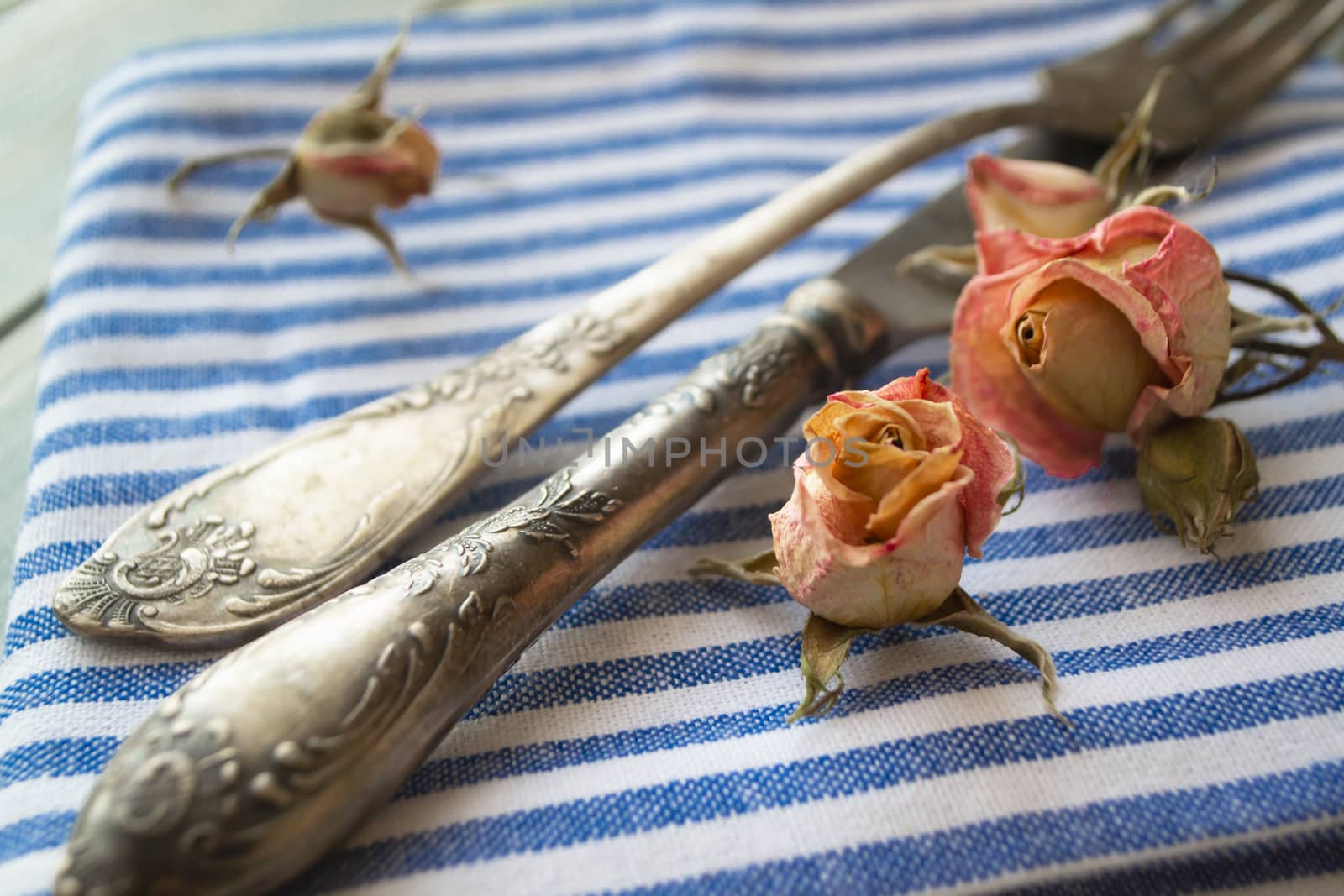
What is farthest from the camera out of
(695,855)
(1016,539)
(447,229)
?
(447,229)

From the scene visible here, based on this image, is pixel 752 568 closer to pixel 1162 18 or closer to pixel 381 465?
pixel 381 465

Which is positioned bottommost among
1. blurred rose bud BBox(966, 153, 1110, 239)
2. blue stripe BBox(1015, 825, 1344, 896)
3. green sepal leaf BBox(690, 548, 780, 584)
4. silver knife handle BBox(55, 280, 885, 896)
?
A: blue stripe BBox(1015, 825, 1344, 896)

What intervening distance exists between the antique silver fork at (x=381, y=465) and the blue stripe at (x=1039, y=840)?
11 centimetres

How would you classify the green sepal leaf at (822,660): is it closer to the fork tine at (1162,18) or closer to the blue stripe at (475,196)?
the blue stripe at (475,196)

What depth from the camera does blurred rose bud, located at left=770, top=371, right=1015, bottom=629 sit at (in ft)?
1.03

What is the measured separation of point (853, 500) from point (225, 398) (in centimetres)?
31

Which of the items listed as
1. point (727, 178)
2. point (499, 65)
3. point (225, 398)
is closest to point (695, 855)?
point (225, 398)

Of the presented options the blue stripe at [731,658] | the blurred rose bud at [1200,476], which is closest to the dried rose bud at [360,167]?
the blue stripe at [731,658]

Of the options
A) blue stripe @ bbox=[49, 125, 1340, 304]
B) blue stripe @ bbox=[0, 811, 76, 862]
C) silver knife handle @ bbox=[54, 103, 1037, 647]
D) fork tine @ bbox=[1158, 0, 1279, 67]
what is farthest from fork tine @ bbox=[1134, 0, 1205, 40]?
blue stripe @ bbox=[0, 811, 76, 862]

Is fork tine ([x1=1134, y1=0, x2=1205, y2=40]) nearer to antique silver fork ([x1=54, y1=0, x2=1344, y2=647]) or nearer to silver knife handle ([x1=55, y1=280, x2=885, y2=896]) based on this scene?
antique silver fork ([x1=54, y1=0, x2=1344, y2=647])

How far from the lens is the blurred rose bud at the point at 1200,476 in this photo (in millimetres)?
381

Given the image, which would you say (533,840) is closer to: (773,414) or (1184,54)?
(773,414)

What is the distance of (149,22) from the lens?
0.70 metres

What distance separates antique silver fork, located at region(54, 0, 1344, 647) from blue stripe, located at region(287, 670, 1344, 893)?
103mm
